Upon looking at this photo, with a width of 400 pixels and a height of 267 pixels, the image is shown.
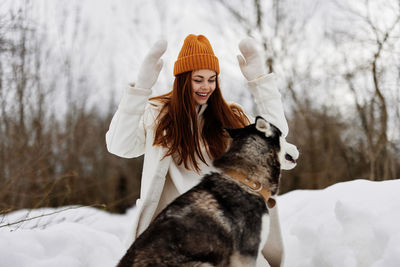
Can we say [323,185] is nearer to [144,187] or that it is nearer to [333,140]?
[333,140]

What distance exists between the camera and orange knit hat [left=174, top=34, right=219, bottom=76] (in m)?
2.74

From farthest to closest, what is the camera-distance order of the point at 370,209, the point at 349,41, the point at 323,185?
1. the point at 323,185
2. the point at 349,41
3. the point at 370,209

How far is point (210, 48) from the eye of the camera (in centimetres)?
288

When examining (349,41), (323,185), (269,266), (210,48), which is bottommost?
(323,185)

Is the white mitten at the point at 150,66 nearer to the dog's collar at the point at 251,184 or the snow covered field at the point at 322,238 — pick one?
the dog's collar at the point at 251,184

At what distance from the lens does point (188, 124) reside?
269cm

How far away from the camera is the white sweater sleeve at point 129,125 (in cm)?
243

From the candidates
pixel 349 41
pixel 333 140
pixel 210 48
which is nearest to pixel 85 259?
pixel 210 48

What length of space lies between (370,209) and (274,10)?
9.49 metres

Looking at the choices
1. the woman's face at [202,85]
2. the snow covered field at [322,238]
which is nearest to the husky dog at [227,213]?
the woman's face at [202,85]

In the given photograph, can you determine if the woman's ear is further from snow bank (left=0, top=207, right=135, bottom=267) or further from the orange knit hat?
snow bank (left=0, top=207, right=135, bottom=267)

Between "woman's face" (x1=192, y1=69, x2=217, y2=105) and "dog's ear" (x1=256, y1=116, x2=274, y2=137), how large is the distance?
586 mm

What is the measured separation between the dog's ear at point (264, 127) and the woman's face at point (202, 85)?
23.1 inches

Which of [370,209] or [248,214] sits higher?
[248,214]
